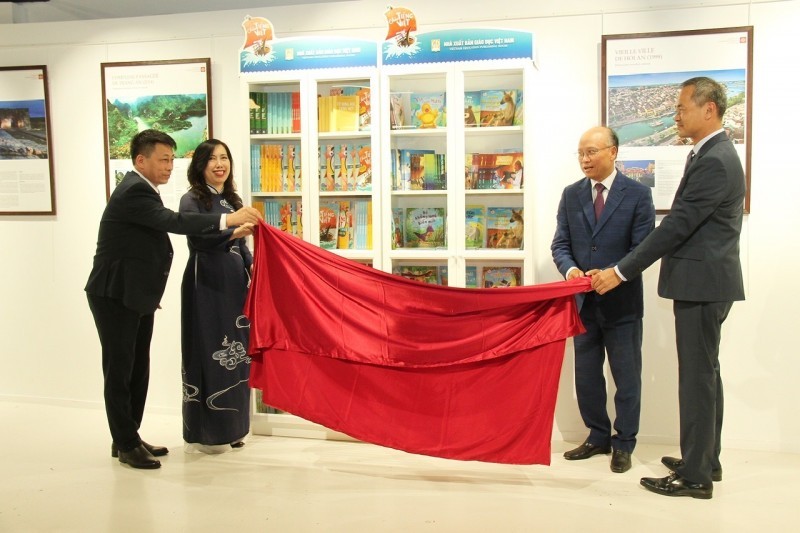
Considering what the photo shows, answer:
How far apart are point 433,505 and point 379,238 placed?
1590 mm

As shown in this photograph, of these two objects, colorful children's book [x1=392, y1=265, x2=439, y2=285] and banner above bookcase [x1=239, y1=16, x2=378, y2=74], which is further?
colorful children's book [x1=392, y1=265, x2=439, y2=285]

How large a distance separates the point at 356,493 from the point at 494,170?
1954 millimetres

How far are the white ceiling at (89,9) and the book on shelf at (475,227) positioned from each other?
2648 mm

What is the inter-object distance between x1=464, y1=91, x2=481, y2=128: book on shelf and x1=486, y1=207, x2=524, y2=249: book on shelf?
1.72ft

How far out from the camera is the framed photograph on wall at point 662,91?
4.03 meters

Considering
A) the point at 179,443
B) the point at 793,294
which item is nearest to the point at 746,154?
the point at 793,294

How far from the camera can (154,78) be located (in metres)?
4.80

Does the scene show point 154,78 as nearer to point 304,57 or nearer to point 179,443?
point 304,57

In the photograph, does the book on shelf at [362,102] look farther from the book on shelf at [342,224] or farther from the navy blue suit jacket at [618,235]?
the navy blue suit jacket at [618,235]

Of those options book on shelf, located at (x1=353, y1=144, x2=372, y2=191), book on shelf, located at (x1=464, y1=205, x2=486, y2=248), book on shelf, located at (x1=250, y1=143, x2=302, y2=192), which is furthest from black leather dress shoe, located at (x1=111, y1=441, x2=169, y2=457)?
book on shelf, located at (x1=464, y1=205, x2=486, y2=248)

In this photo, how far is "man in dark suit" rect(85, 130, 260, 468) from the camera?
12.1 ft

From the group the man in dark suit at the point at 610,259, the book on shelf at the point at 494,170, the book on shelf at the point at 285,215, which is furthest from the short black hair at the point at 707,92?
the book on shelf at the point at 285,215

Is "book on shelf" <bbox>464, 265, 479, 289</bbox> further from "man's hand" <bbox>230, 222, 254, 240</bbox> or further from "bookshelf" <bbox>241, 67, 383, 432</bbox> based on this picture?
"man's hand" <bbox>230, 222, 254, 240</bbox>

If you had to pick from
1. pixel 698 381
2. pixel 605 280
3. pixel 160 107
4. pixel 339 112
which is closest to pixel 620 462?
pixel 698 381
